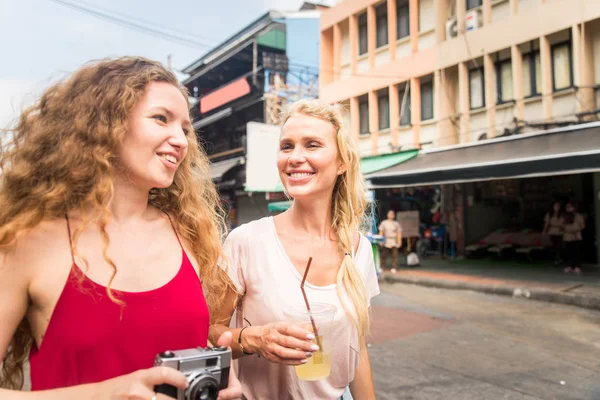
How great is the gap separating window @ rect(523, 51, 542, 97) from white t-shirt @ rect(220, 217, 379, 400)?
11.4 meters

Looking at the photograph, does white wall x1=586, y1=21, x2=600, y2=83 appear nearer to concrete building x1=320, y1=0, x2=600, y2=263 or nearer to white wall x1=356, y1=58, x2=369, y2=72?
concrete building x1=320, y1=0, x2=600, y2=263

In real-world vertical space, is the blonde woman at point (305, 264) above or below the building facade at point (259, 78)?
below

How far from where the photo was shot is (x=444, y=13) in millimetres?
13203

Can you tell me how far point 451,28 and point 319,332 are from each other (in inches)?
523

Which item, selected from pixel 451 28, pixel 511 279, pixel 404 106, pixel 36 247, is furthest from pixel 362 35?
pixel 36 247

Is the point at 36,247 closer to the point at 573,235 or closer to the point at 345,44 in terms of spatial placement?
the point at 573,235

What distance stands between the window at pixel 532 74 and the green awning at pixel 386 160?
331 cm

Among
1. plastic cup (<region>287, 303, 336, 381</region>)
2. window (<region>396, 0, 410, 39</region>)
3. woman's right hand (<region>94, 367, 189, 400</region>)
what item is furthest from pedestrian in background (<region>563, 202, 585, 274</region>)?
woman's right hand (<region>94, 367, 189, 400</region>)

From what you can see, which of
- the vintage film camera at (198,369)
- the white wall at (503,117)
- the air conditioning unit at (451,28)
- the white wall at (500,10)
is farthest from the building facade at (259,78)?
the vintage film camera at (198,369)

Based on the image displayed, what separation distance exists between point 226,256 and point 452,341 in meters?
4.70

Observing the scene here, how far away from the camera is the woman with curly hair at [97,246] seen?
1.14m

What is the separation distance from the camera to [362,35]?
15906mm

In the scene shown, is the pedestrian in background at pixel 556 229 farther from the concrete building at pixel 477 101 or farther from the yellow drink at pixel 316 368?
the yellow drink at pixel 316 368

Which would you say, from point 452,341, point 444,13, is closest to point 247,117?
point 444,13
